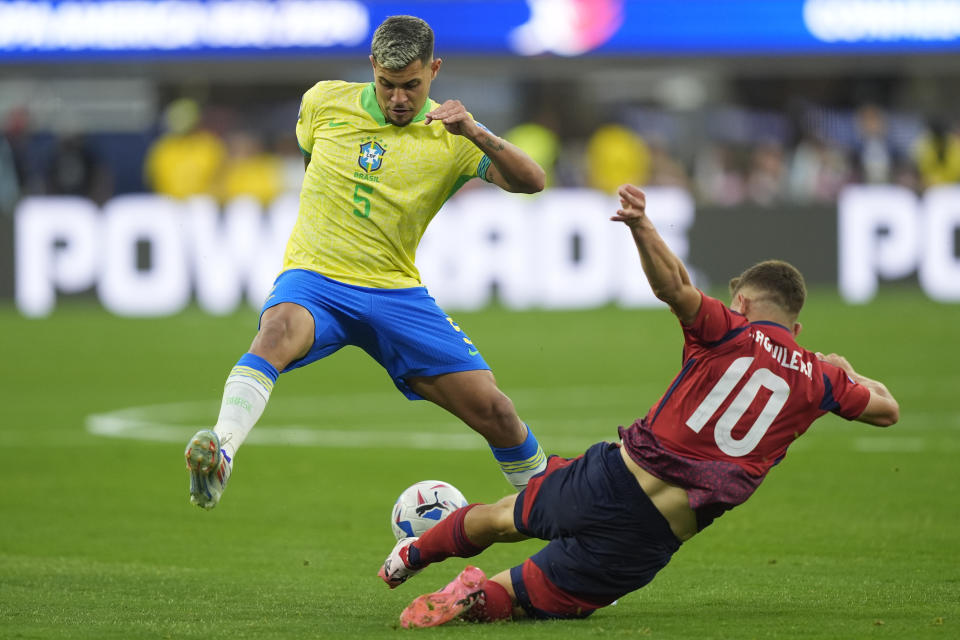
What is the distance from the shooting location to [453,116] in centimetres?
665

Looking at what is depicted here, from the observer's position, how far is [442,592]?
620 centimetres

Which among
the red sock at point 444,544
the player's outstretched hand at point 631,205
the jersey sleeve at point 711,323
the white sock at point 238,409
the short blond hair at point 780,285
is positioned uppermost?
the player's outstretched hand at point 631,205

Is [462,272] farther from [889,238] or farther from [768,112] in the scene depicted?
[768,112]

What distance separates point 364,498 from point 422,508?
3084mm

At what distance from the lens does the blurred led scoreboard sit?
25141 mm

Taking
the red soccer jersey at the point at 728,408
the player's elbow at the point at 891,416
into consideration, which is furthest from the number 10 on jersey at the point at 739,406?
the player's elbow at the point at 891,416

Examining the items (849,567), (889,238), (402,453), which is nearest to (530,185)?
(849,567)

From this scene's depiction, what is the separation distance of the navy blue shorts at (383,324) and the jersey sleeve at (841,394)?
1.81 meters

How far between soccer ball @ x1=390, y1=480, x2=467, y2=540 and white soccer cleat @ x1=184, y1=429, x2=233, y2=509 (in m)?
1.27

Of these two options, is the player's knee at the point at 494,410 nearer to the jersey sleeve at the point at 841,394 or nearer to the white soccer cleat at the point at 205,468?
the white soccer cleat at the point at 205,468

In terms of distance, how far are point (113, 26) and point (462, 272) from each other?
7342mm

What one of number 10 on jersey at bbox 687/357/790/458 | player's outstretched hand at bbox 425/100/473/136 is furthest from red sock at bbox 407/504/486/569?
player's outstretched hand at bbox 425/100/473/136

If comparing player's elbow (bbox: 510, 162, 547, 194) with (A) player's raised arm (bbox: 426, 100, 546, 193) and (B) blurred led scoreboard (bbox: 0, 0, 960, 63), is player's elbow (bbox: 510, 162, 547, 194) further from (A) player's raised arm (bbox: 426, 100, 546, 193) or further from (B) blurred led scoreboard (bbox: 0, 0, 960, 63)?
(B) blurred led scoreboard (bbox: 0, 0, 960, 63)

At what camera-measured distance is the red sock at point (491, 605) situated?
6207 mm
